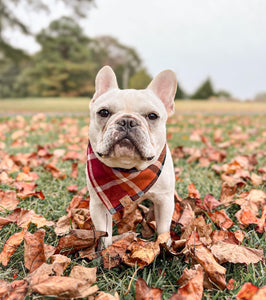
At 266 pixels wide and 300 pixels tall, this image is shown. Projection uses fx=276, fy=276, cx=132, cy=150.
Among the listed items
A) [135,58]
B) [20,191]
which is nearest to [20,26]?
[20,191]

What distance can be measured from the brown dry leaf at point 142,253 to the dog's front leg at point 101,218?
0.15 meters

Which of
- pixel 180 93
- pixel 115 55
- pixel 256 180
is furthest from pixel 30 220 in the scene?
pixel 115 55

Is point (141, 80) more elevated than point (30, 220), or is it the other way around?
point (141, 80)

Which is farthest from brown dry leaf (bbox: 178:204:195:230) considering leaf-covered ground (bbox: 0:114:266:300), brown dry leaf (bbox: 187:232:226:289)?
brown dry leaf (bbox: 187:232:226:289)

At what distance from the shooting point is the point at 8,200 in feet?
6.16

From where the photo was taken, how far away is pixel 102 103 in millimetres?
1453

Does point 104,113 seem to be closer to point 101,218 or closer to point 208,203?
point 101,218

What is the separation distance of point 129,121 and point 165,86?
43 cm

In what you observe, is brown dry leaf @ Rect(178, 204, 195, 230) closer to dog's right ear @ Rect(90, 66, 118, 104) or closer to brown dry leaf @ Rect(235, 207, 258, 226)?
brown dry leaf @ Rect(235, 207, 258, 226)

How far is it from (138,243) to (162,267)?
6.3 inches

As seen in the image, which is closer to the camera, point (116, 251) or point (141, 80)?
point (116, 251)

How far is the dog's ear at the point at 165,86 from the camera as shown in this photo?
1.59m

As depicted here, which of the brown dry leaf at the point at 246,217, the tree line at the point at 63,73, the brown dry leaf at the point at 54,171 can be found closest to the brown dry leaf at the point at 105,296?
the brown dry leaf at the point at 246,217

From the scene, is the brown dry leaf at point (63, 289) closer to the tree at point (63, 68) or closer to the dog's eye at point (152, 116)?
the dog's eye at point (152, 116)
